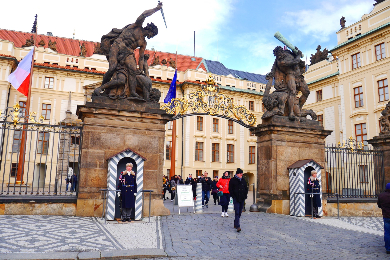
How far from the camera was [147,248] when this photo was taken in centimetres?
628

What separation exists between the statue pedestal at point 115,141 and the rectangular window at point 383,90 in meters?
24.3

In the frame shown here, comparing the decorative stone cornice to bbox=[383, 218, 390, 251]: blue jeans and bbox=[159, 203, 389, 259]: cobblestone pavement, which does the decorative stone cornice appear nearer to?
bbox=[159, 203, 389, 259]: cobblestone pavement

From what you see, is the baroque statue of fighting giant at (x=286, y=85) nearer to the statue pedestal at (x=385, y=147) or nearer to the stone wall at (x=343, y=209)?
the stone wall at (x=343, y=209)

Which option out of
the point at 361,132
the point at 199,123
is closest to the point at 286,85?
the point at 361,132

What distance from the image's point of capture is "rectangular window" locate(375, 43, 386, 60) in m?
28.7

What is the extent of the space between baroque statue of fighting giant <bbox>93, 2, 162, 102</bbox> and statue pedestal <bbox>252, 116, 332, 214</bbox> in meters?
4.44

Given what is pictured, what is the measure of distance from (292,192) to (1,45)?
33.5m

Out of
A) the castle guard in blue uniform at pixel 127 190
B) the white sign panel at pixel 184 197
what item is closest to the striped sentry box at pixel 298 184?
the white sign panel at pixel 184 197

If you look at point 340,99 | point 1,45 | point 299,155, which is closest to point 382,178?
point 299,155

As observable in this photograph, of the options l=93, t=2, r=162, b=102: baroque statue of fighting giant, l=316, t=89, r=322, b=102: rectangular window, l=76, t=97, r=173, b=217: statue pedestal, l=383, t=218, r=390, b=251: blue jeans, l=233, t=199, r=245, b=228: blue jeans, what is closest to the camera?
l=383, t=218, r=390, b=251: blue jeans

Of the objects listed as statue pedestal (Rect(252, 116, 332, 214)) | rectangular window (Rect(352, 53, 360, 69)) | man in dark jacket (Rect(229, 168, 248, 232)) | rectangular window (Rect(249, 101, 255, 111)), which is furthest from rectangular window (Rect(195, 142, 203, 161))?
man in dark jacket (Rect(229, 168, 248, 232))

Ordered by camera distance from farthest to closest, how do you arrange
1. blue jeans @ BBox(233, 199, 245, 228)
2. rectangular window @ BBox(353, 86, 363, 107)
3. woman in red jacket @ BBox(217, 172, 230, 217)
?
rectangular window @ BBox(353, 86, 363, 107) < woman in red jacket @ BBox(217, 172, 230, 217) < blue jeans @ BBox(233, 199, 245, 228)

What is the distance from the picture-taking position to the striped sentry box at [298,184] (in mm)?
11656

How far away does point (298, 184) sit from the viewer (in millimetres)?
11789
